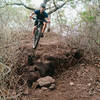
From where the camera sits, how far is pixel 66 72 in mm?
6023

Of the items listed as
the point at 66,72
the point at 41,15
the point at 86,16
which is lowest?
the point at 66,72

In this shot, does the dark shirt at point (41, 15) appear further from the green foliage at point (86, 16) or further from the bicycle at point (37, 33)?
the green foliage at point (86, 16)

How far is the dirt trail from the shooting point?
4.62 metres

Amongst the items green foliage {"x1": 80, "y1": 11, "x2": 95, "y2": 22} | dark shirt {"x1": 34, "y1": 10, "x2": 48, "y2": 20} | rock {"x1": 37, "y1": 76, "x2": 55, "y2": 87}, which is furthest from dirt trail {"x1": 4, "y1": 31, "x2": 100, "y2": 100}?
green foliage {"x1": 80, "y1": 11, "x2": 95, "y2": 22}

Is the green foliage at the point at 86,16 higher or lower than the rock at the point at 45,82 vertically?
higher

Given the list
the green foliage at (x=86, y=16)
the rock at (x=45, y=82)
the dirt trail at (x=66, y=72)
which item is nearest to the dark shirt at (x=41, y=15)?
the dirt trail at (x=66, y=72)

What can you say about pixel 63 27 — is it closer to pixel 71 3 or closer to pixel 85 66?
pixel 85 66

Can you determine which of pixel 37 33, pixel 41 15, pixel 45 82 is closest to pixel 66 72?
pixel 45 82

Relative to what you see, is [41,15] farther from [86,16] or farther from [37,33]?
[86,16]


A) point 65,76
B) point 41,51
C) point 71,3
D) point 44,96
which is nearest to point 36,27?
point 41,51

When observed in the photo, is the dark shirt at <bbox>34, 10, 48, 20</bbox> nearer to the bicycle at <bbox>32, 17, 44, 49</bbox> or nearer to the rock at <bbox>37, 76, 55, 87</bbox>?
the bicycle at <bbox>32, 17, 44, 49</bbox>

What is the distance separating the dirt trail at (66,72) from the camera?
4625mm

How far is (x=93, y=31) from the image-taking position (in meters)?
6.71

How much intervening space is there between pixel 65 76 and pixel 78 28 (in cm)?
246
